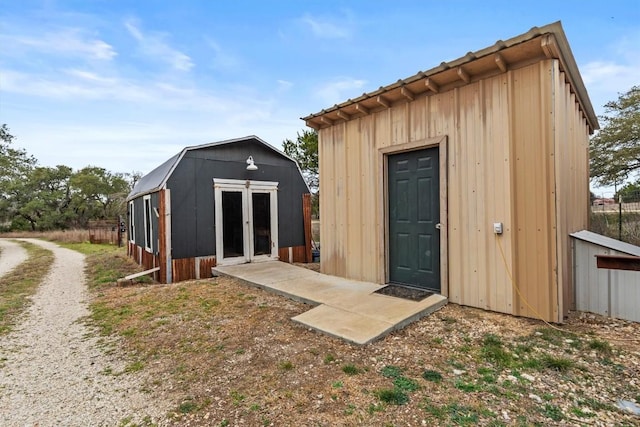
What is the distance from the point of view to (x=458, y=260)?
366 centimetres

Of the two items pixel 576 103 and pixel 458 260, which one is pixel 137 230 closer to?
pixel 458 260

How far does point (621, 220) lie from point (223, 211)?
9087mm

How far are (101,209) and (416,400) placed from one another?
3325 centimetres

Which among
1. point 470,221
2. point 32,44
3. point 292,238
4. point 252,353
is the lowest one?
point 252,353

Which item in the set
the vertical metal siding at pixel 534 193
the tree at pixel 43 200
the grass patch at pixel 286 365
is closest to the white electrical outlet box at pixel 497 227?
the vertical metal siding at pixel 534 193

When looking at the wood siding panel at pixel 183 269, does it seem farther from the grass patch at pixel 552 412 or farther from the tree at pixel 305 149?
the tree at pixel 305 149

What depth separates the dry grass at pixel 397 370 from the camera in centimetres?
175

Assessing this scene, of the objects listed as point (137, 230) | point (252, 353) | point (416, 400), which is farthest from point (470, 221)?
point (137, 230)

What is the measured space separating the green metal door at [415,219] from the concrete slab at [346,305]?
1.33 feet

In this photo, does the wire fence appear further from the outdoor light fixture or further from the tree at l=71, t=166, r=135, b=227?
the tree at l=71, t=166, r=135, b=227

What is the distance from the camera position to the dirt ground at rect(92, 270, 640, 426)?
68.7 inches

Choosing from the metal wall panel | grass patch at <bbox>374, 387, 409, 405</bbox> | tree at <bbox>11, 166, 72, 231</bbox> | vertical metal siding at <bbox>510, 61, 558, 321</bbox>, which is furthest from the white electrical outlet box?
tree at <bbox>11, 166, 72, 231</bbox>

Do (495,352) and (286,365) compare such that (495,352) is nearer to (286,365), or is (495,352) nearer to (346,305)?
(346,305)

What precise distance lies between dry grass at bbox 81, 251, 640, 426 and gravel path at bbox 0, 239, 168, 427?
19 cm
